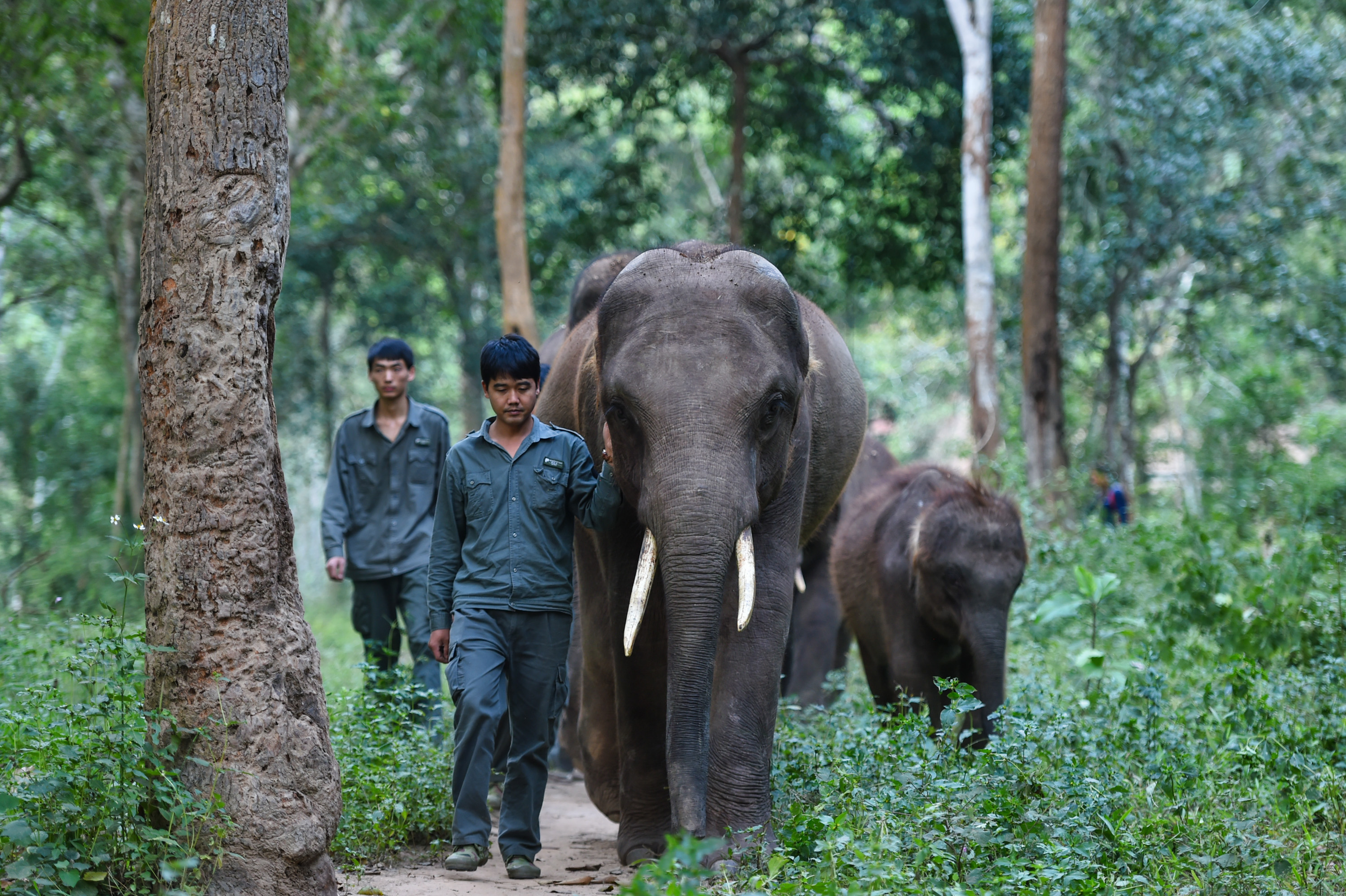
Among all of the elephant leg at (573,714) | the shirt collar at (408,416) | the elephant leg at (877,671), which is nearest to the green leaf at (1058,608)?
the elephant leg at (877,671)

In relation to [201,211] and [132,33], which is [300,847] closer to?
[201,211]

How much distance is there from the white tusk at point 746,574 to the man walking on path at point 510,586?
1.94ft

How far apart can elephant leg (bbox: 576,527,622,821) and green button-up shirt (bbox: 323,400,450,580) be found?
5.79 feet

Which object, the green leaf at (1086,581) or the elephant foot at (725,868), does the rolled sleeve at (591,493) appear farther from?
the green leaf at (1086,581)

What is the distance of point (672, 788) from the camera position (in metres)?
4.48

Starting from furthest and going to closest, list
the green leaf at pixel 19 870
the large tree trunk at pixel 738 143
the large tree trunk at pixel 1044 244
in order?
the large tree trunk at pixel 738 143
the large tree trunk at pixel 1044 244
the green leaf at pixel 19 870

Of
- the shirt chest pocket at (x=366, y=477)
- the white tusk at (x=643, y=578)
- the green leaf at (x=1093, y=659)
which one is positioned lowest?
the green leaf at (x=1093, y=659)

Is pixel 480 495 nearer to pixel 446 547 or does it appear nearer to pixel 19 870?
pixel 446 547

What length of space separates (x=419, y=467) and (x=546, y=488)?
2491 millimetres

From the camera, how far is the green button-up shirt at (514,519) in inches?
195

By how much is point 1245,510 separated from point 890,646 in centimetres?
645

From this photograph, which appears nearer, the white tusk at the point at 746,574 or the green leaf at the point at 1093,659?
the white tusk at the point at 746,574

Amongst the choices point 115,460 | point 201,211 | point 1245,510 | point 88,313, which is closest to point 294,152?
point 115,460

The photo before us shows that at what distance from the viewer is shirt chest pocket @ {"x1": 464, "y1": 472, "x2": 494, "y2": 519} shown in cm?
500
